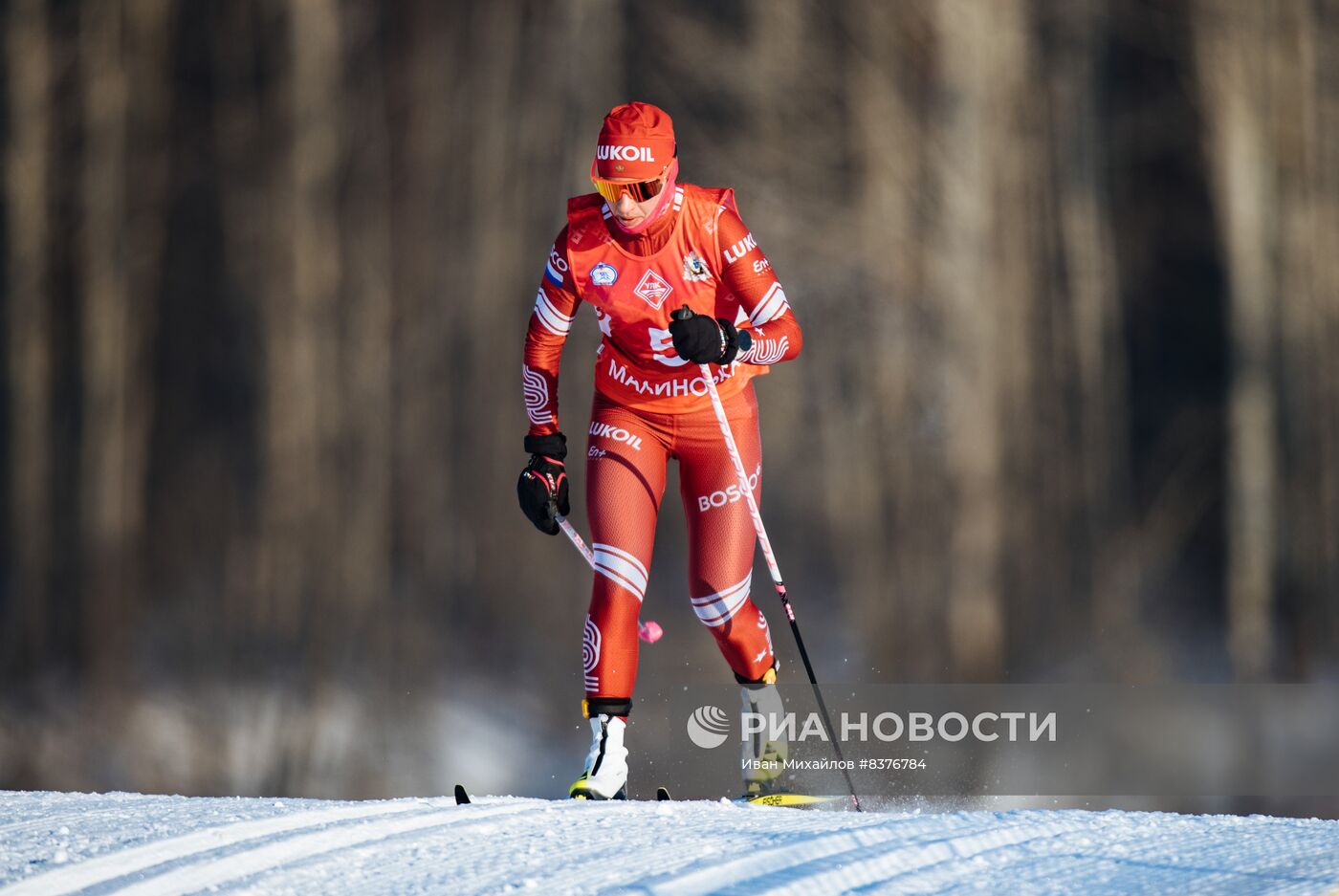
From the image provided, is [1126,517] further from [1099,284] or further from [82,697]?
[82,697]

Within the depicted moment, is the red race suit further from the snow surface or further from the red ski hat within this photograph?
the snow surface

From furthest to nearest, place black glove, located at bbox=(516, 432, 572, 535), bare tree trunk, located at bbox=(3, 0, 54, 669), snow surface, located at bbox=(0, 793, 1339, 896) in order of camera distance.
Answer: bare tree trunk, located at bbox=(3, 0, 54, 669)
black glove, located at bbox=(516, 432, 572, 535)
snow surface, located at bbox=(0, 793, 1339, 896)

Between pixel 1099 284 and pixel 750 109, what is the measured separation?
1358mm

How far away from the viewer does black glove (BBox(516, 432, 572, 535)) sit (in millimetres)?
3340

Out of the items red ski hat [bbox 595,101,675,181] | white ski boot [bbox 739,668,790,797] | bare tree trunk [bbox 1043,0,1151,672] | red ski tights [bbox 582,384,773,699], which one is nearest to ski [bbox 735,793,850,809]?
white ski boot [bbox 739,668,790,797]

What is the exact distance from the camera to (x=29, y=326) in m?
5.55

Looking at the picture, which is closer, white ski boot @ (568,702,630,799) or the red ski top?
white ski boot @ (568,702,630,799)

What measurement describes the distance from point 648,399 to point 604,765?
0.84 meters

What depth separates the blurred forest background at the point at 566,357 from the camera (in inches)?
190

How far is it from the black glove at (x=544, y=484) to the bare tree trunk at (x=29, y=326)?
118 inches

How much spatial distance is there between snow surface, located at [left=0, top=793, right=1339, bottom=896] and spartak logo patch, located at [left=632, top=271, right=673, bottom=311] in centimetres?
114

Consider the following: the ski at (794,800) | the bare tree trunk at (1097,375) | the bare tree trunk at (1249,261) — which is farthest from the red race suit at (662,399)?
the bare tree trunk at (1249,261)

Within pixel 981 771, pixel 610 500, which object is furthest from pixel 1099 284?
pixel 610 500

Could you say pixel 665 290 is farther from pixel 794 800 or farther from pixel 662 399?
pixel 794 800
